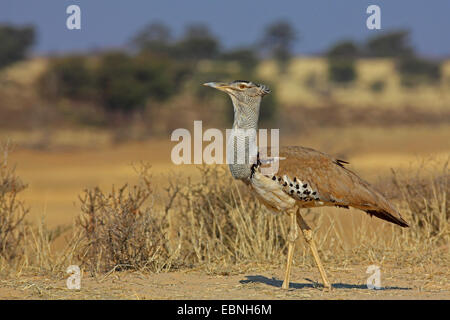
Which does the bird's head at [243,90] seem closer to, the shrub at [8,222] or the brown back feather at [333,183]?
the brown back feather at [333,183]

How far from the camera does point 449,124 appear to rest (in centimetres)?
2809

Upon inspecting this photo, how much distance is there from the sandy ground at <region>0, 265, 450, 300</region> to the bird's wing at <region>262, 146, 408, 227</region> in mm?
602

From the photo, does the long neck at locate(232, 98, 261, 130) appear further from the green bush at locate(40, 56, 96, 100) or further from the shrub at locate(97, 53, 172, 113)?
the green bush at locate(40, 56, 96, 100)

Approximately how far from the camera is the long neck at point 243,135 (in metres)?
5.42

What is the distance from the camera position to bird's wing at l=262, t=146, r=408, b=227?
17.9ft

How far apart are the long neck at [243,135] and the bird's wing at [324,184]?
0.22 m

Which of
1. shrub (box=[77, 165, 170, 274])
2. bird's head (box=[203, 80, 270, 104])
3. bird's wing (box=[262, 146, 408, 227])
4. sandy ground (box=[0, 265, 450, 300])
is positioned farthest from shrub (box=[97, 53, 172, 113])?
bird's wing (box=[262, 146, 408, 227])

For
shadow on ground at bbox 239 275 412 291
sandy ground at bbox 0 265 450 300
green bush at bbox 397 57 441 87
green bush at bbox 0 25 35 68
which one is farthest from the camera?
green bush at bbox 397 57 441 87

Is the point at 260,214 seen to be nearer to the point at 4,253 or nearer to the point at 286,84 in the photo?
the point at 4,253

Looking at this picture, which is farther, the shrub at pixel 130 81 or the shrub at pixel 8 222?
the shrub at pixel 130 81

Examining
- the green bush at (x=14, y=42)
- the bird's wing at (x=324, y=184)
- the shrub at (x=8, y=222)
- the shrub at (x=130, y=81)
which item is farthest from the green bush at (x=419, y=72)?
the bird's wing at (x=324, y=184)

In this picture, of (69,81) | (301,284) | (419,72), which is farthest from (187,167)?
(419,72)

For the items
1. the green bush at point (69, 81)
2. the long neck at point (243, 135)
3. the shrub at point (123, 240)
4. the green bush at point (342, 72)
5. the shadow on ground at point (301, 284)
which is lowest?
the shadow on ground at point (301, 284)

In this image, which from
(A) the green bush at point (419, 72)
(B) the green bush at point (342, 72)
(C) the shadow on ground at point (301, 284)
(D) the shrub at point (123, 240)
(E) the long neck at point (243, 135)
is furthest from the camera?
(B) the green bush at point (342, 72)
